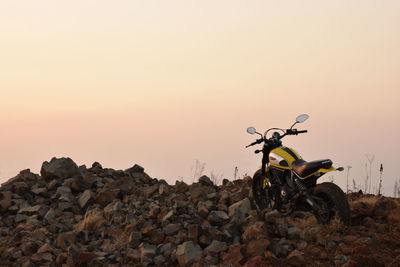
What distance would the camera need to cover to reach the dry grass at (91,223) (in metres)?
10.9

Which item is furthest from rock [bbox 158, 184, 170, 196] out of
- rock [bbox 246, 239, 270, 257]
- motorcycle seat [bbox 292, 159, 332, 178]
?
rock [bbox 246, 239, 270, 257]

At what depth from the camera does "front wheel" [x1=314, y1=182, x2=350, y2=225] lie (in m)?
8.93

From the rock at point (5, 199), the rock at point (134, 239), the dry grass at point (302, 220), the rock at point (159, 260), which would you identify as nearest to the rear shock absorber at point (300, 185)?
the dry grass at point (302, 220)

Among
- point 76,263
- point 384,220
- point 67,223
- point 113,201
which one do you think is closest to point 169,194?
point 113,201

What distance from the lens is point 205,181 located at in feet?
44.1

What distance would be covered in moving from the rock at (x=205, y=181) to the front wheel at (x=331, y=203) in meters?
4.44

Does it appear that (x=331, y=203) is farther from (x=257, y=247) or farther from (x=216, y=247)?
(x=216, y=247)

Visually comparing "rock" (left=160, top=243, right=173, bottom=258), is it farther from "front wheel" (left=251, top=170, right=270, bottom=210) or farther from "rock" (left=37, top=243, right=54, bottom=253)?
"front wheel" (left=251, top=170, right=270, bottom=210)

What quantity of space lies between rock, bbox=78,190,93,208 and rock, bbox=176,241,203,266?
157 inches

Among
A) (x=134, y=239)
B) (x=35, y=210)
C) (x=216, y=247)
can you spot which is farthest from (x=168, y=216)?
(x=35, y=210)

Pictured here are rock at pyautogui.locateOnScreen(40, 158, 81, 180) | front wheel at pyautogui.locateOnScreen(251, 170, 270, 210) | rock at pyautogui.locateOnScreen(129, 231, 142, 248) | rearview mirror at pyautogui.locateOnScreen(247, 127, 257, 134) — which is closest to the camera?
rock at pyautogui.locateOnScreen(129, 231, 142, 248)

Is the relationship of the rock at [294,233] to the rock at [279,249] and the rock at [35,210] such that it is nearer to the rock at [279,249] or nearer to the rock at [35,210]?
the rock at [279,249]

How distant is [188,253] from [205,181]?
4675mm

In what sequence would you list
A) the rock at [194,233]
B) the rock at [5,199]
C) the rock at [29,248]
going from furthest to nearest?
the rock at [5,199], the rock at [29,248], the rock at [194,233]
